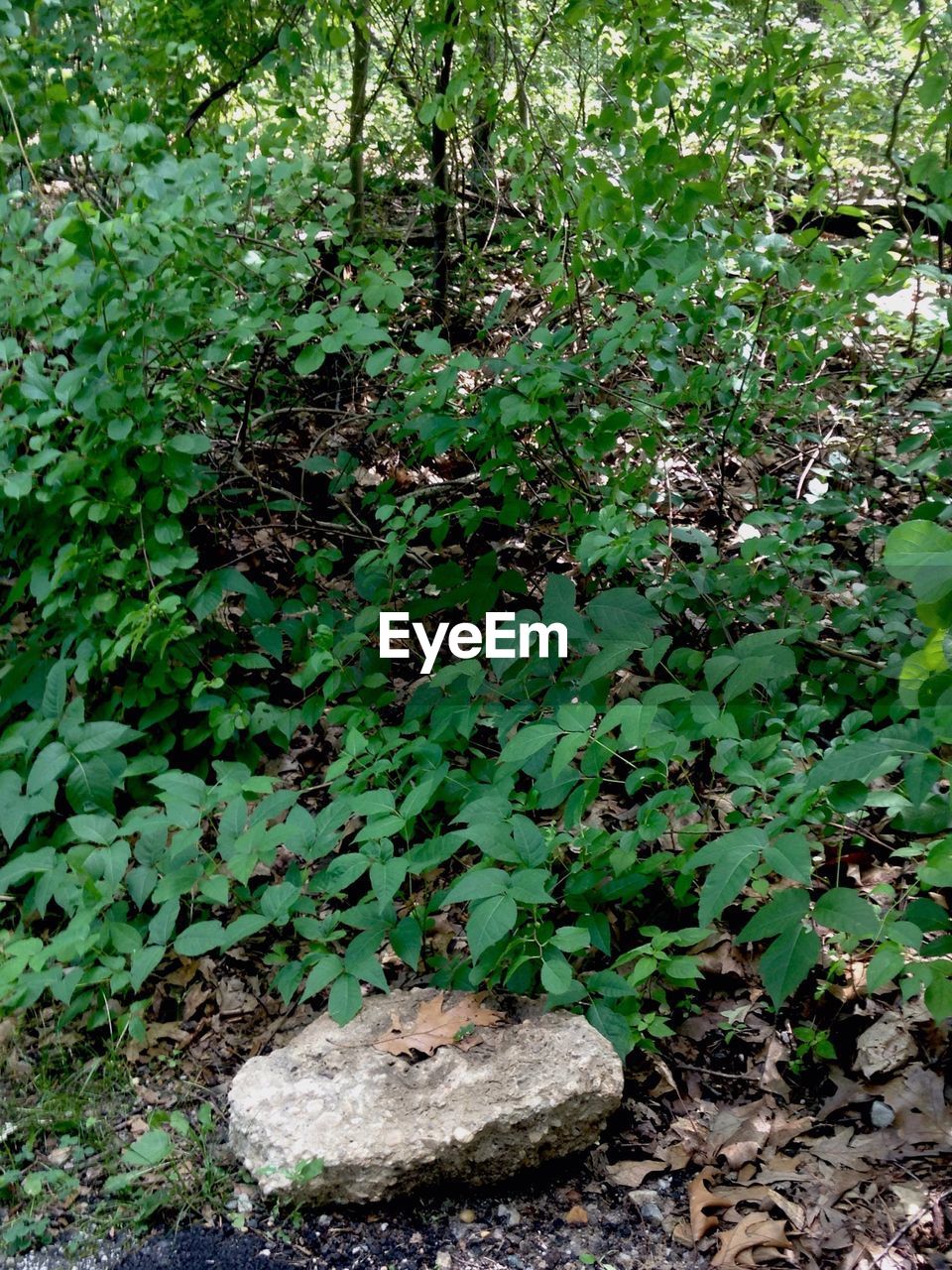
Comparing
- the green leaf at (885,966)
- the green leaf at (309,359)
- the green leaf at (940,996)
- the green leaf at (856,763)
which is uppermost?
the green leaf at (309,359)

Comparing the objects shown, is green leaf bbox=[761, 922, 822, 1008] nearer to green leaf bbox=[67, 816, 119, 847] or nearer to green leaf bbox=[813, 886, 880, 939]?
green leaf bbox=[813, 886, 880, 939]

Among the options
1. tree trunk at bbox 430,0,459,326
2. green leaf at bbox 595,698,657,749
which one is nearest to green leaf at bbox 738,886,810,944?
green leaf at bbox 595,698,657,749

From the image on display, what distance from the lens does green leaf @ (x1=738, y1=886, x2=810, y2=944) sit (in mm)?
2055

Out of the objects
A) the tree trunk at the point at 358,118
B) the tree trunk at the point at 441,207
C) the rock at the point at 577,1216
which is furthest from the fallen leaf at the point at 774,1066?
the tree trunk at the point at 358,118

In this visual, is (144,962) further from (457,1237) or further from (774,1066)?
(774,1066)

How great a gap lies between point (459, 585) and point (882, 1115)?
2.09 metres

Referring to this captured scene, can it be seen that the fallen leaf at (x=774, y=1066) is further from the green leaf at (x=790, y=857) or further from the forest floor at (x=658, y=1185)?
the green leaf at (x=790, y=857)

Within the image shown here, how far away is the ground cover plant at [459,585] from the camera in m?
2.54

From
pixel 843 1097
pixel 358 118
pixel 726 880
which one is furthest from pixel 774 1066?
pixel 358 118

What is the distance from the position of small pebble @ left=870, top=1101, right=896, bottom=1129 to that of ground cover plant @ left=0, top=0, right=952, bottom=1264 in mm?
153

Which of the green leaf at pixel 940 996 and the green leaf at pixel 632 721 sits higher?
the green leaf at pixel 632 721

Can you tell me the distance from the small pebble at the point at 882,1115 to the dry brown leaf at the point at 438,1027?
896 millimetres

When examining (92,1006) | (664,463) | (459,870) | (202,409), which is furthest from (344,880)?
(664,463)

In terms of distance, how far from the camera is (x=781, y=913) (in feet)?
6.77
